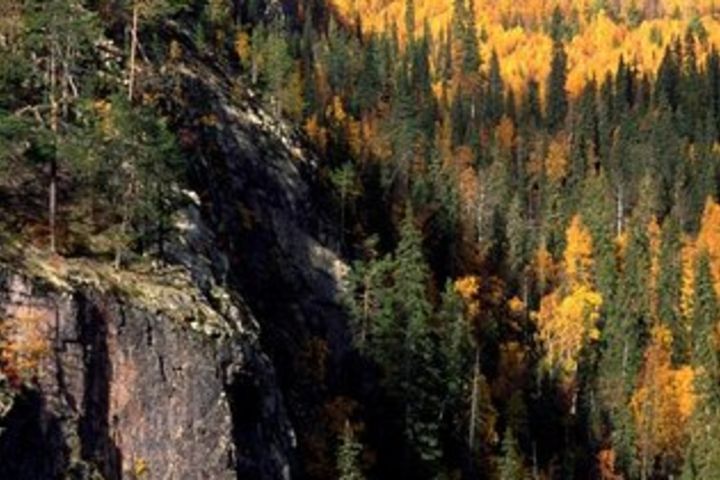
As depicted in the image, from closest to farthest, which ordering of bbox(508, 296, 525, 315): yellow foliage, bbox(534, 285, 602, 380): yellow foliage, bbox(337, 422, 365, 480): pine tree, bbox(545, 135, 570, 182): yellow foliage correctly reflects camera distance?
1. bbox(337, 422, 365, 480): pine tree
2. bbox(534, 285, 602, 380): yellow foliage
3. bbox(508, 296, 525, 315): yellow foliage
4. bbox(545, 135, 570, 182): yellow foliage

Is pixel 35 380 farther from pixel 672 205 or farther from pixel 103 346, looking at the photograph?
pixel 672 205

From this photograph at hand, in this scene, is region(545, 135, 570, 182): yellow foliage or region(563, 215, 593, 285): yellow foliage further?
region(545, 135, 570, 182): yellow foliage

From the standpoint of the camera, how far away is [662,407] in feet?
321

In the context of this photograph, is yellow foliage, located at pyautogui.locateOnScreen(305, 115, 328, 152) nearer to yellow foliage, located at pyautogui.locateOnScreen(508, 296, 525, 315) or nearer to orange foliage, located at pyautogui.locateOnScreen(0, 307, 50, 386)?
yellow foliage, located at pyautogui.locateOnScreen(508, 296, 525, 315)

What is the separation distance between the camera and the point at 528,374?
3851 inches

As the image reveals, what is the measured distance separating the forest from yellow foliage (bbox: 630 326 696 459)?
24 cm

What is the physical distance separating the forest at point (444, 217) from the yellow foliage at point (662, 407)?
238mm

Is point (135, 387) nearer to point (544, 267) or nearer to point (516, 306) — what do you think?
point (516, 306)

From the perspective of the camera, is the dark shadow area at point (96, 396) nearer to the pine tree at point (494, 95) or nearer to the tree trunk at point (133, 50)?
the tree trunk at point (133, 50)

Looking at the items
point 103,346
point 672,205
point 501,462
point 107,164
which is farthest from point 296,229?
point 672,205

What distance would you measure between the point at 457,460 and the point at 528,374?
20.8 m

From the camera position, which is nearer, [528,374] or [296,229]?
[296,229]

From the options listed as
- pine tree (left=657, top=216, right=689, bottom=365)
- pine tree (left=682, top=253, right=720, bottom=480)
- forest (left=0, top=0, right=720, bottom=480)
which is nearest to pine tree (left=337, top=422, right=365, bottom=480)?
forest (left=0, top=0, right=720, bottom=480)

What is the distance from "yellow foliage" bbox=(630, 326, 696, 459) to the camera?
96006 mm
